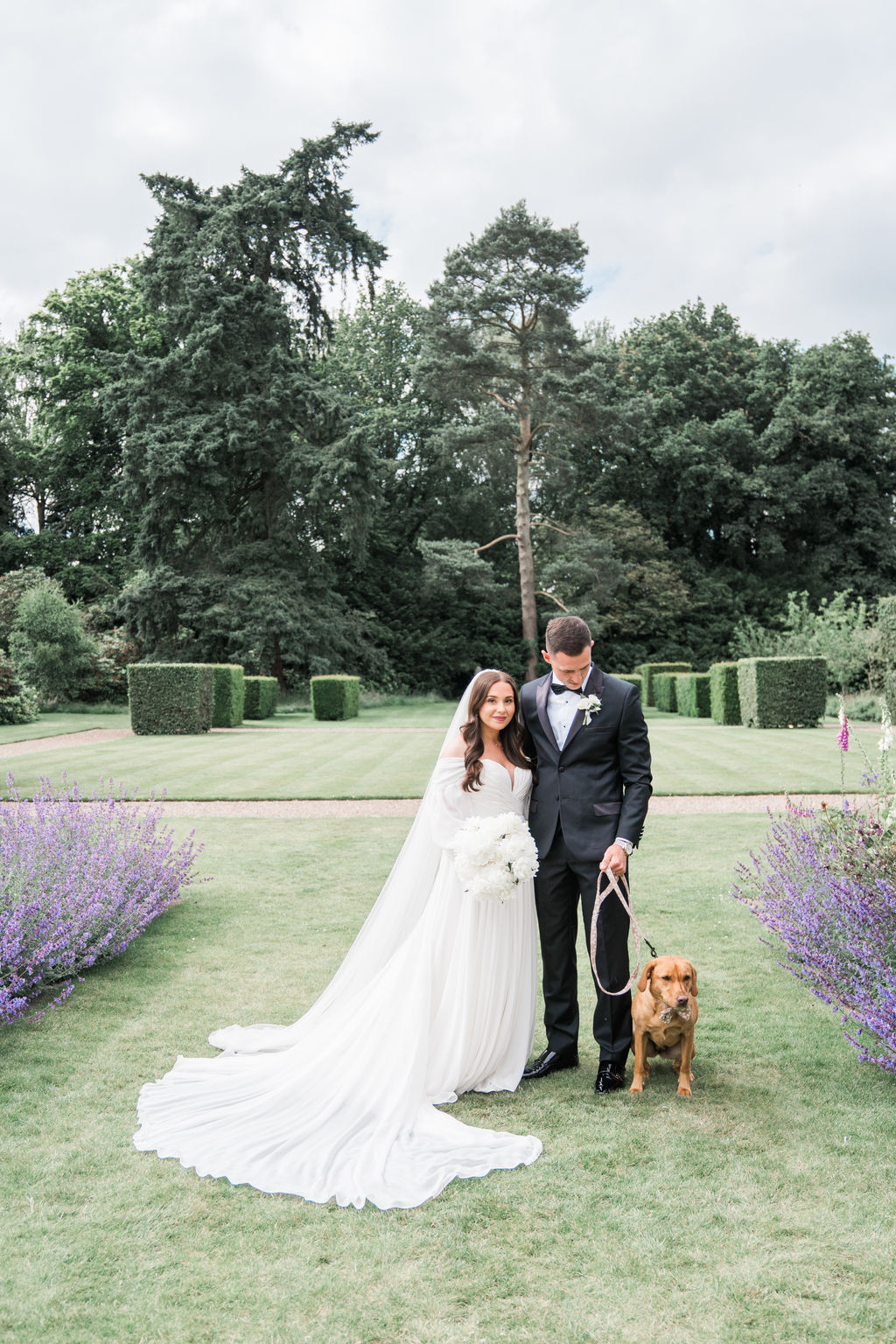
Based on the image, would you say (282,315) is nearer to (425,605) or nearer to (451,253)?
(451,253)

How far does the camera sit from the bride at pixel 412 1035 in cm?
315

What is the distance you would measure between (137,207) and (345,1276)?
109 feet

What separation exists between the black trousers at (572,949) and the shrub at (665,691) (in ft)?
72.7

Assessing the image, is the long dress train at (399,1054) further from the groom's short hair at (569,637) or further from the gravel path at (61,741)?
the gravel path at (61,741)

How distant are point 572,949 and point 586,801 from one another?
677 mm

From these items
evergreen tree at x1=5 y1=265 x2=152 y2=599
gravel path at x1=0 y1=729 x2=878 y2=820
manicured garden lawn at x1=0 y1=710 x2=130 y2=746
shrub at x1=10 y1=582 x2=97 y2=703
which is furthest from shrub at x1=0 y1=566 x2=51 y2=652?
gravel path at x1=0 y1=729 x2=878 y2=820

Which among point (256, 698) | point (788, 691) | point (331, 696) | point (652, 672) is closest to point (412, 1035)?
point (788, 691)

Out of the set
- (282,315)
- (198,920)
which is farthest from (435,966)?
(282,315)

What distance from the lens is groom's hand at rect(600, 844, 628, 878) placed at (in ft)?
11.2

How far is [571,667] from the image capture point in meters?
3.57

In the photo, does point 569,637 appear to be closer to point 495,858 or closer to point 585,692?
point 585,692

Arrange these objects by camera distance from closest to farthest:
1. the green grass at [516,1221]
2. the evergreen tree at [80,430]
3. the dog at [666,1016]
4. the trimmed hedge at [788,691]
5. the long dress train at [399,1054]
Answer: the green grass at [516,1221]
the long dress train at [399,1054]
the dog at [666,1016]
the trimmed hedge at [788,691]
the evergreen tree at [80,430]

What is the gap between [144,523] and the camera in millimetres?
27703

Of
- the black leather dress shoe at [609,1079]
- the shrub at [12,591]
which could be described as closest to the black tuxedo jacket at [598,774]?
the black leather dress shoe at [609,1079]
